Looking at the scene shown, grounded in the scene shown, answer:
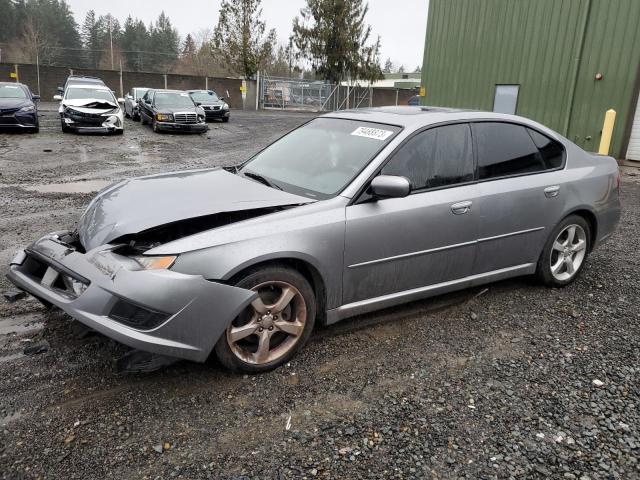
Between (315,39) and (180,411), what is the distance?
41.6m

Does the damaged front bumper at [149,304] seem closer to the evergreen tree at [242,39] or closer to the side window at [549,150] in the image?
the side window at [549,150]

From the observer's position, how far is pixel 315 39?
40.7 meters

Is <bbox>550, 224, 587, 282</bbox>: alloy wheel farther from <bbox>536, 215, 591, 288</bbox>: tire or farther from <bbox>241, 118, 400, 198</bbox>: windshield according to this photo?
<bbox>241, 118, 400, 198</bbox>: windshield

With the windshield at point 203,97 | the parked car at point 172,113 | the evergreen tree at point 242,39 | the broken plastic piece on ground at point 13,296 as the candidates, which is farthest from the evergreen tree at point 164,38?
the broken plastic piece on ground at point 13,296

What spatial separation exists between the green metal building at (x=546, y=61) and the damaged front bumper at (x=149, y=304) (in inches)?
589

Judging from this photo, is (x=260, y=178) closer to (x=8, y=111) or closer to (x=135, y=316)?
(x=135, y=316)

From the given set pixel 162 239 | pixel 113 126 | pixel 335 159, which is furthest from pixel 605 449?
pixel 113 126

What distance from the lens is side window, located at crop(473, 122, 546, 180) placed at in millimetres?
4023

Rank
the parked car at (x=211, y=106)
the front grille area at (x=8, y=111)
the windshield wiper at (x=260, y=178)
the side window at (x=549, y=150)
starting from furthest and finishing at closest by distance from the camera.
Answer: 1. the parked car at (x=211, y=106)
2. the front grille area at (x=8, y=111)
3. the side window at (x=549, y=150)
4. the windshield wiper at (x=260, y=178)

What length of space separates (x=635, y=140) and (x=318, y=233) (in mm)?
14314

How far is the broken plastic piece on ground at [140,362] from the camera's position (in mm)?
3014

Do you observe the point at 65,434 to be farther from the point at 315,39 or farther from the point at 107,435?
the point at 315,39

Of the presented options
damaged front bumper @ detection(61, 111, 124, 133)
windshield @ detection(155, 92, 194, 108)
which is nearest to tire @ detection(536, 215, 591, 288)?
damaged front bumper @ detection(61, 111, 124, 133)

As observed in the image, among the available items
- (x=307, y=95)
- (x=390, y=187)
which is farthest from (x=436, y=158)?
(x=307, y=95)
